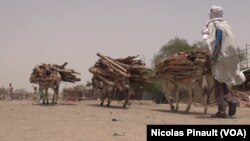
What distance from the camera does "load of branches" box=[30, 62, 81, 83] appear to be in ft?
60.3

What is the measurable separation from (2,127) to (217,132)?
188 inches

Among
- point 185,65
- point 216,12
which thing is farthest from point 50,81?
point 216,12

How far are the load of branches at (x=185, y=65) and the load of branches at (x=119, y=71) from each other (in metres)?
1.70

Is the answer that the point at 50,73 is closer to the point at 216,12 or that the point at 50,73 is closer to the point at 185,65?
the point at 185,65

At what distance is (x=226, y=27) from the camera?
13.2 meters

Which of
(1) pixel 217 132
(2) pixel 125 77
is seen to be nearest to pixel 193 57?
(2) pixel 125 77

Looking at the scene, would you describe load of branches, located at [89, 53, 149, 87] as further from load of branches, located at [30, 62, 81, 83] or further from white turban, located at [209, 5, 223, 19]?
white turban, located at [209, 5, 223, 19]

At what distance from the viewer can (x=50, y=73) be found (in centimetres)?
1858

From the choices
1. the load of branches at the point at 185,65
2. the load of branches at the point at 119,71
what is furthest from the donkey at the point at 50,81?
the load of branches at the point at 185,65

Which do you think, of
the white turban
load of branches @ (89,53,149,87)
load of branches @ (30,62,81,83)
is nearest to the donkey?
load of branches @ (30,62,81,83)

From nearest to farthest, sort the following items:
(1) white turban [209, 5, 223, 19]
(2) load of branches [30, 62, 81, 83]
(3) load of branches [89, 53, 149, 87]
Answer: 1. (1) white turban [209, 5, 223, 19]
2. (3) load of branches [89, 53, 149, 87]
3. (2) load of branches [30, 62, 81, 83]

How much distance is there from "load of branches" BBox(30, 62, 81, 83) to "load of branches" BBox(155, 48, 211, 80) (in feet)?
15.7

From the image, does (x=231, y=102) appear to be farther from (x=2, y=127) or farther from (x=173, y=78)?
(x=2, y=127)

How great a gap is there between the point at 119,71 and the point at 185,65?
3.58 metres
